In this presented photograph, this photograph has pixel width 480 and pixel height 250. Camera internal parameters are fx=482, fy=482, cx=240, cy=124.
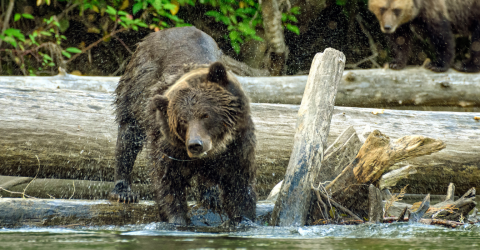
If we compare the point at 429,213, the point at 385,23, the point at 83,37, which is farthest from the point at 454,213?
the point at 83,37

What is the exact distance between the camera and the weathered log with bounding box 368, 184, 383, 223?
333 cm

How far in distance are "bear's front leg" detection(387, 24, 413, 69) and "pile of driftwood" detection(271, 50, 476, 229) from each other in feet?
14.0

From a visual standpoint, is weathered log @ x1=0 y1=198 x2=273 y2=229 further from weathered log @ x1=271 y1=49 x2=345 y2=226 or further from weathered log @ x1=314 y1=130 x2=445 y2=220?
weathered log @ x1=314 y1=130 x2=445 y2=220

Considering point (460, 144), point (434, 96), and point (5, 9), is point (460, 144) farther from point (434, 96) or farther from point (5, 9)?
point (5, 9)

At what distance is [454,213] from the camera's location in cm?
364

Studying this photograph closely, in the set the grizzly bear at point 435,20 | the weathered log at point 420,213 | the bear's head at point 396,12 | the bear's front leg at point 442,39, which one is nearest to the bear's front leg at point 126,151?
the weathered log at point 420,213

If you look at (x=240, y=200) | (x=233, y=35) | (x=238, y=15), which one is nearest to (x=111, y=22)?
(x=238, y=15)

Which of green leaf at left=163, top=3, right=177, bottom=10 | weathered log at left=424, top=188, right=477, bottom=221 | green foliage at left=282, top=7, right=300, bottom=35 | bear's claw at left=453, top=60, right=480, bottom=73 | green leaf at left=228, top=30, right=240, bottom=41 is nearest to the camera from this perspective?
weathered log at left=424, top=188, right=477, bottom=221

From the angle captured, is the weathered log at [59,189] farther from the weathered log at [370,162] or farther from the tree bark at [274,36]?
the tree bark at [274,36]

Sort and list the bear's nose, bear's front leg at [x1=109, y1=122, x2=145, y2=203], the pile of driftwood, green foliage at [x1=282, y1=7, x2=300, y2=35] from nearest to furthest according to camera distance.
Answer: the bear's nose
the pile of driftwood
bear's front leg at [x1=109, y1=122, x2=145, y2=203]
green foliage at [x1=282, y1=7, x2=300, y2=35]

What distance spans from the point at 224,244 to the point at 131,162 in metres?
2.23

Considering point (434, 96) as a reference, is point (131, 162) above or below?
below

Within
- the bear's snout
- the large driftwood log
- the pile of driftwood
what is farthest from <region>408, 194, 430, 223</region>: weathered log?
the large driftwood log

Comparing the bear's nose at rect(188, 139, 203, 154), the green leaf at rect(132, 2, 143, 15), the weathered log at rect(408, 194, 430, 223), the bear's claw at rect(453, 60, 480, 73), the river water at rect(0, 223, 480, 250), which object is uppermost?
the green leaf at rect(132, 2, 143, 15)
